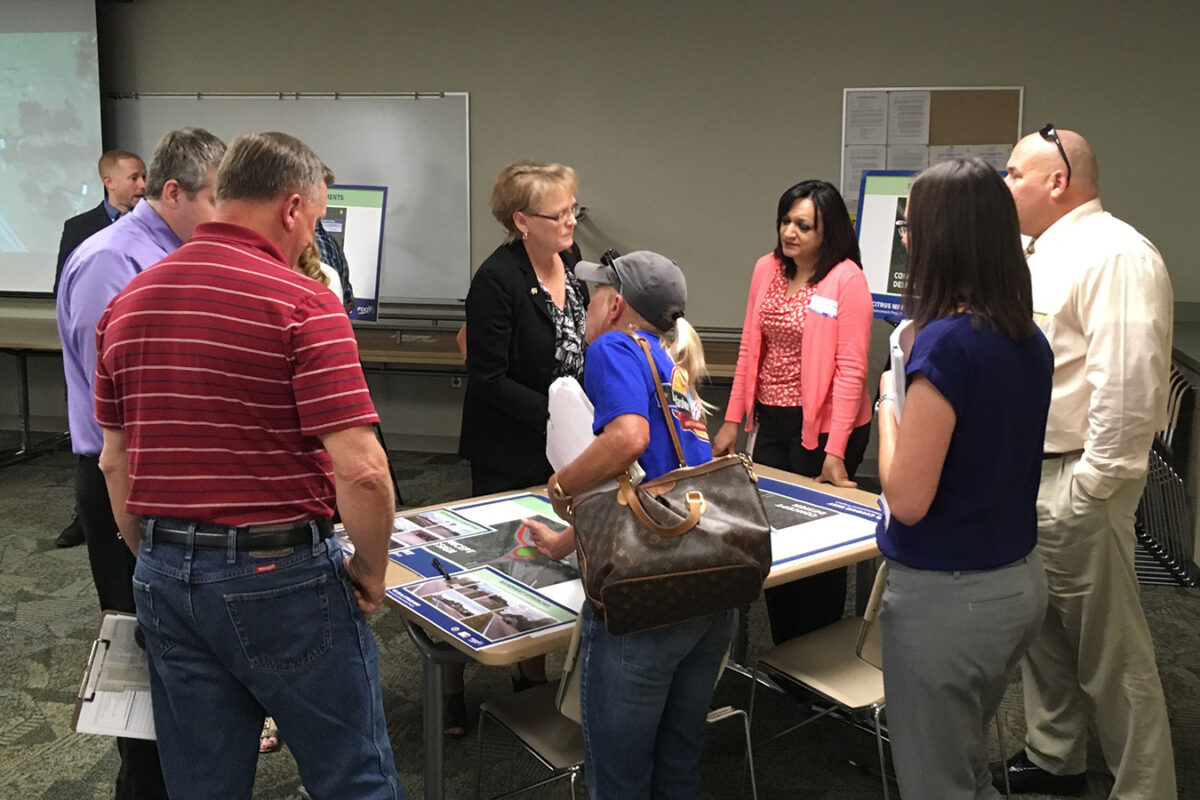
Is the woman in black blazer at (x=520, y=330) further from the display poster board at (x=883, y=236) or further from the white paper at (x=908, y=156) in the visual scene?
the white paper at (x=908, y=156)

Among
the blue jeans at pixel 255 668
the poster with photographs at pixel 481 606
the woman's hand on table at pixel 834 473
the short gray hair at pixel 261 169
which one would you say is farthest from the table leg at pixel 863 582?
the short gray hair at pixel 261 169

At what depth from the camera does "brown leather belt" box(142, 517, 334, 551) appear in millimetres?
1428

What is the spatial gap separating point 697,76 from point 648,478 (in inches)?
167

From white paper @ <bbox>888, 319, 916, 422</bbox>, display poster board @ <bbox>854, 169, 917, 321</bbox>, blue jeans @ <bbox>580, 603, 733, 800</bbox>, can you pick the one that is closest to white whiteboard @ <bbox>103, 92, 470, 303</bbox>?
display poster board @ <bbox>854, 169, 917, 321</bbox>

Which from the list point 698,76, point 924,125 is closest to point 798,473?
point 924,125

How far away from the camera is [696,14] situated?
215 inches

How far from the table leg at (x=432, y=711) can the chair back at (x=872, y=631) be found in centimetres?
80

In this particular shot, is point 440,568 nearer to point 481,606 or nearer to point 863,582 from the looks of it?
point 481,606

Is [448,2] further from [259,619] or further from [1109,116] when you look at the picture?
[259,619]

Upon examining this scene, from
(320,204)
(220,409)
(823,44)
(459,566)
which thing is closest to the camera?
(220,409)

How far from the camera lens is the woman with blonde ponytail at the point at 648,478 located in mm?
1653

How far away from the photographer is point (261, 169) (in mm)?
1475

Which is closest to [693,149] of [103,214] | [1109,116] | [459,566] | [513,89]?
[513,89]

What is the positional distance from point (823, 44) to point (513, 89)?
5.57 feet
